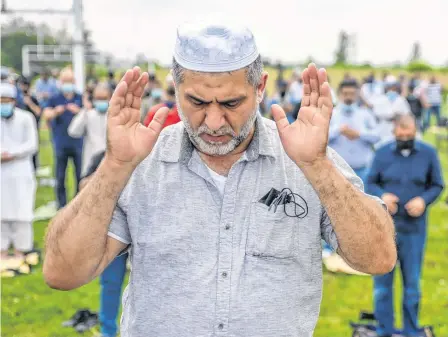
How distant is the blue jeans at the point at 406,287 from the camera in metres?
5.00

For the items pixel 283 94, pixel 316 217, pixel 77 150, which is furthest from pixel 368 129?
pixel 283 94

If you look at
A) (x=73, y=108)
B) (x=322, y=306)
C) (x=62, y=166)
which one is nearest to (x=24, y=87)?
(x=73, y=108)

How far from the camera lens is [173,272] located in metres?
2.03

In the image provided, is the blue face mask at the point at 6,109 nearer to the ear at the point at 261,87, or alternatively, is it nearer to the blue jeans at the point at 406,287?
the blue jeans at the point at 406,287

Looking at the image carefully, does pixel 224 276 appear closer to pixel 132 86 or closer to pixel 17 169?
pixel 132 86

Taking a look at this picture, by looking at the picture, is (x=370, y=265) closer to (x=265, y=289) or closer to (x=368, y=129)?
(x=265, y=289)

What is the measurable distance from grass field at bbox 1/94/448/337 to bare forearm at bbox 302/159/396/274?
371 centimetres

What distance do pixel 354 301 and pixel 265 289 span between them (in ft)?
15.0

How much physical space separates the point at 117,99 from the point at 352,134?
5.49 m

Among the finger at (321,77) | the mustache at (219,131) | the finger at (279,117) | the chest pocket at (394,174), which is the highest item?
the finger at (321,77)

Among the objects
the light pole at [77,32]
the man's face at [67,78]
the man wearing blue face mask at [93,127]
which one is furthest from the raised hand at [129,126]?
the light pole at [77,32]

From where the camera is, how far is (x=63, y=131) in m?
9.24

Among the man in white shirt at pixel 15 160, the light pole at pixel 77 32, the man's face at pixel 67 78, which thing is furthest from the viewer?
the light pole at pixel 77 32

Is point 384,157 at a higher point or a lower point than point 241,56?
lower
